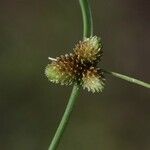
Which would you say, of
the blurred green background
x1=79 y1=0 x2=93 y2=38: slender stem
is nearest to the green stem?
x1=79 y1=0 x2=93 y2=38: slender stem

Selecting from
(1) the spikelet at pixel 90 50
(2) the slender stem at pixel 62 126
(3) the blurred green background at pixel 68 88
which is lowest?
(2) the slender stem at pixel 62 126

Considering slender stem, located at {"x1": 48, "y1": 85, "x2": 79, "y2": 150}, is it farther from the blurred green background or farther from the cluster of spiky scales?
the blurred green background

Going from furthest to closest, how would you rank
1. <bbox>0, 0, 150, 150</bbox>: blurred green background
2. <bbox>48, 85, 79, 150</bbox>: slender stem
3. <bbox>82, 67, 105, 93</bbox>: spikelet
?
<bbox>0, 0, 150, 150</bbox>: blurred green background
<bbox>82, 67, 105, 93</bbox>: spikelet
<bbox>48, 85, 79, 150</bbox>: slender stem

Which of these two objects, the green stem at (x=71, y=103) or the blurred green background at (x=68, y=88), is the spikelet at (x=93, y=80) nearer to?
the green stem at (x=71, y=103)

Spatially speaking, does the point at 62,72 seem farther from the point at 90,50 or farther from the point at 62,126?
the point at 62,126

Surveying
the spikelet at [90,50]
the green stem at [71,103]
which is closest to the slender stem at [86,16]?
the green stem at [71,103]

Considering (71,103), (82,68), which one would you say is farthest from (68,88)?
(71,103)
